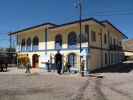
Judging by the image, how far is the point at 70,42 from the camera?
1172 inches

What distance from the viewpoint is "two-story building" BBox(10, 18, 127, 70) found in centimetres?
2842

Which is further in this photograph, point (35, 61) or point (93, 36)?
point (35, 61)

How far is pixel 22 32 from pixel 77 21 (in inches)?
479

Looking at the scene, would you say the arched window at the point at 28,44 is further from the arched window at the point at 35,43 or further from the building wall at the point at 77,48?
the arched window at the point at 35,43

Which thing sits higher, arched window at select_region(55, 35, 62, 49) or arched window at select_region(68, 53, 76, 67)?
arched window at select_region(55, 35, 62, 49)

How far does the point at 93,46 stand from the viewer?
1152 inches

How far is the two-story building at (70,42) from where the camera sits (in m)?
28.4

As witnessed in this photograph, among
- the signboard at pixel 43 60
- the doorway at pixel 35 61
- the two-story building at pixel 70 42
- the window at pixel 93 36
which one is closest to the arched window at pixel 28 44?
the two-story building at pixel 70 42

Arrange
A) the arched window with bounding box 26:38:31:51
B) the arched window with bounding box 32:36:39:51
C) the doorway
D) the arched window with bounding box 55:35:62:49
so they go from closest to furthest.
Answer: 1. the arched window with bounding box 55:35:62:49
2. the arched window with bounding box 32:36:39:51
3. the doorway
4. the arched window with bounding box 26:38:31:51

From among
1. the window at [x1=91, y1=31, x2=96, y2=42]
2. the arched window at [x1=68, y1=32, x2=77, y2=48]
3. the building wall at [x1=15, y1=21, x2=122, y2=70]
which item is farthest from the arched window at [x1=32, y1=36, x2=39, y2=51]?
the window at [x1=91, y1=31, x2=96, y2=42]

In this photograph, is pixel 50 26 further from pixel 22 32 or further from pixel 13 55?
pixel 13 55

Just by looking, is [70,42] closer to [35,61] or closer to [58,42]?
[58,42]

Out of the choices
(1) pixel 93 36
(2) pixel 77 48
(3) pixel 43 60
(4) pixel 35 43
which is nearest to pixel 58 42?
(3) pixel 43 60

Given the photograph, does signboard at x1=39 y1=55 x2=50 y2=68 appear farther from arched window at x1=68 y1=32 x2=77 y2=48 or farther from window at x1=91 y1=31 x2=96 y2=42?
window at x1=91 y1=31 x2=96 y2=42
